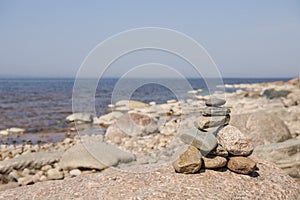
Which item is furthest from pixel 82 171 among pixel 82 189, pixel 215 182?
pixel 215 182

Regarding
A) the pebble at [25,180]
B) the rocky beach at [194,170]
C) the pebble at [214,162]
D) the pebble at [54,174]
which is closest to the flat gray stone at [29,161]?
the rocky beach at [194,170]

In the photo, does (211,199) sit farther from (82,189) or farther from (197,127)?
(82,189)

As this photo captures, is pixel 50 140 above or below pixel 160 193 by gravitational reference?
below

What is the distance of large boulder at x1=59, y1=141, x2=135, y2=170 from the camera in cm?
730

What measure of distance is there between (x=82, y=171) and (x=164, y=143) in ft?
13.3

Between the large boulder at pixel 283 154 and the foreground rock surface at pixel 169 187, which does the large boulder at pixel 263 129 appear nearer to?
the large boulder at pixel 283 154

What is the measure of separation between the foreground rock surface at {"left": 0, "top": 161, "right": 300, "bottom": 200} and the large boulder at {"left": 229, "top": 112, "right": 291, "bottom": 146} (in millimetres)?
2892

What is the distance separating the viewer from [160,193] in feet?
13.1

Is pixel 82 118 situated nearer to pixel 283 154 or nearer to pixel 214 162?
pixel 283 154

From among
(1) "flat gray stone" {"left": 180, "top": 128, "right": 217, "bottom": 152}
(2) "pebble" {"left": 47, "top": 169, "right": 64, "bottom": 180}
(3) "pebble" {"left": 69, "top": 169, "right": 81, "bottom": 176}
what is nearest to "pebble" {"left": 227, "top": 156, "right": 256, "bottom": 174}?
(1) "flat gray stone" {"left": 180, "top": 128, "right": 217, "bottom": 152}

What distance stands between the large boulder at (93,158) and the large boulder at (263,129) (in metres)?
3.18

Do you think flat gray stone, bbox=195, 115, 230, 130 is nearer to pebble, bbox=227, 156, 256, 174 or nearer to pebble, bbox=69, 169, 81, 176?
pebble, bbox=227, 156, 256, 174

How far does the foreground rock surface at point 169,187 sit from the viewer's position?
4074mm

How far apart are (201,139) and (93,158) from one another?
372 cm
